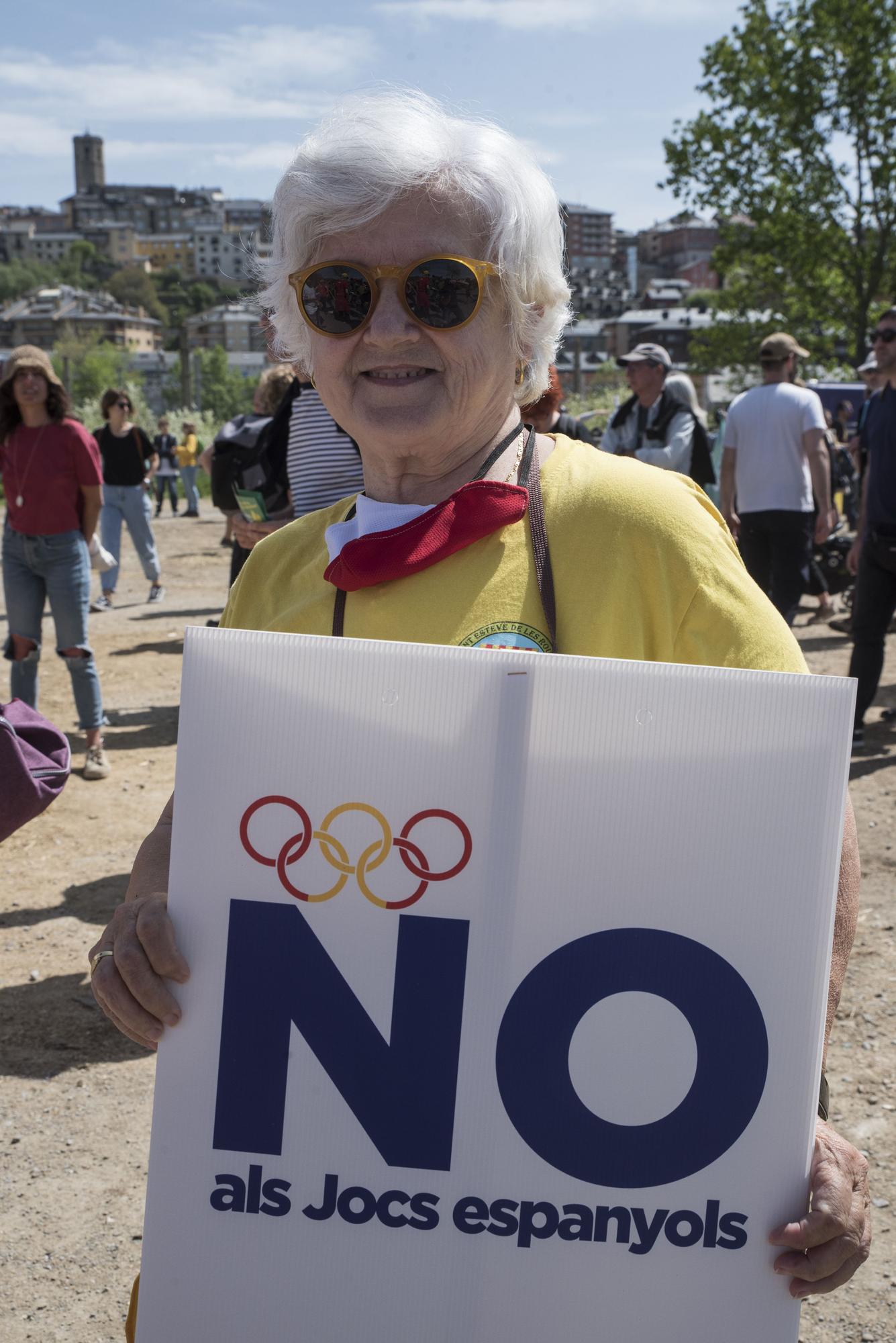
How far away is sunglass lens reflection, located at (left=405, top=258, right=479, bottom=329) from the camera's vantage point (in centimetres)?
153

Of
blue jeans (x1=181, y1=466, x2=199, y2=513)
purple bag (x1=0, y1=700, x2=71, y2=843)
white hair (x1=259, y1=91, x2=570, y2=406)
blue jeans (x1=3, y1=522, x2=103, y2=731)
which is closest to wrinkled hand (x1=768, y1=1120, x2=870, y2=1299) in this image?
white hair (x1=259, y1=91, x2=570, y2=406)

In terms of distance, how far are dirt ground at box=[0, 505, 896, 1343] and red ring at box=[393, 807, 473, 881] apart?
59 centimetres

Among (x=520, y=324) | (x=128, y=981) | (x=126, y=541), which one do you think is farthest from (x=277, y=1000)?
(x=126, y=541)

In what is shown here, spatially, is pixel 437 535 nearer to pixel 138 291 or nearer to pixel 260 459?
pixel 260 459

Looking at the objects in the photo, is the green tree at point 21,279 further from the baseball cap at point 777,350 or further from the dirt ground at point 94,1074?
the dirt ground at point 94,1074

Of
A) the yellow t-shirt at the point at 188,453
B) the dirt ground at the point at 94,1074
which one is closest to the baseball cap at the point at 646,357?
the dirt ground at the point at 94,1074

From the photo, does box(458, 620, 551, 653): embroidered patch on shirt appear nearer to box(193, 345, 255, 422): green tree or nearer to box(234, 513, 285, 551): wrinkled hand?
box(234, 513, 285, 551): wrinkled hand

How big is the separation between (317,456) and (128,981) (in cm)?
327

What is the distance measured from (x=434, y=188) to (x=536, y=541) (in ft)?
1.57

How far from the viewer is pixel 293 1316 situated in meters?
1.25

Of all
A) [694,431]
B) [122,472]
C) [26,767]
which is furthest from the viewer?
[122,472]

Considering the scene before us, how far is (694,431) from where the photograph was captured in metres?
7.39

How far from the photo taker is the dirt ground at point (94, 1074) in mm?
2658

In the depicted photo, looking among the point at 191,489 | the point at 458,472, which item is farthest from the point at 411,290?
the point at 191,489
